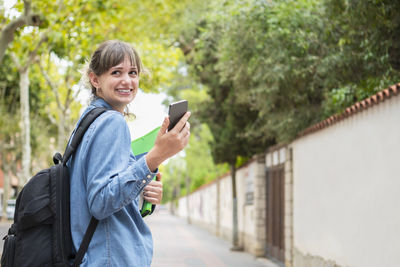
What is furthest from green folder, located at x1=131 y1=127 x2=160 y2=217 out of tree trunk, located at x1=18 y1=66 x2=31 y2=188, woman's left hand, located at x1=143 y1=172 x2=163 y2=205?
tree trunk, located at x1=18 y1=66 x2=31 y2=188

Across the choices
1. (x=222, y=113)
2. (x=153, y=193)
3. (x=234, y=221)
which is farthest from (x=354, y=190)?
(x=234, y=221)

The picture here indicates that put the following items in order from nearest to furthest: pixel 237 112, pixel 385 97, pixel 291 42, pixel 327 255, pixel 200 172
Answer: pixel 385 97 < pixel 327 255 < pixel 291 42 < pixel 237 112 < pixel 200 172

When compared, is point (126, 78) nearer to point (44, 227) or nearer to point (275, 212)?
point (44, 227)

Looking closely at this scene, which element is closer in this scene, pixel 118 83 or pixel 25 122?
pixel 118 83

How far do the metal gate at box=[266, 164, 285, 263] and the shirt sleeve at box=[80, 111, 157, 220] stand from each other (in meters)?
11.5

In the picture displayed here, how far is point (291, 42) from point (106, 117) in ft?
29.1

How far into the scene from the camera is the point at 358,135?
24.7 feet

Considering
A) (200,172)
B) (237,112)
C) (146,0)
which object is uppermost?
(146,0)

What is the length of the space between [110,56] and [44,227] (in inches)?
26.8

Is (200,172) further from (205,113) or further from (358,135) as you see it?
(358,135)

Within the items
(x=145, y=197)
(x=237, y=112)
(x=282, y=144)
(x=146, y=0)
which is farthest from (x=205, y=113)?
(x=145, y=197)

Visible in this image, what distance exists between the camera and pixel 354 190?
758 cm

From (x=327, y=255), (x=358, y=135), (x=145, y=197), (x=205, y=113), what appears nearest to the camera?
(x=145, y=197)

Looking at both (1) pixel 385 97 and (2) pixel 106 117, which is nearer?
(2) pixel 106 117
